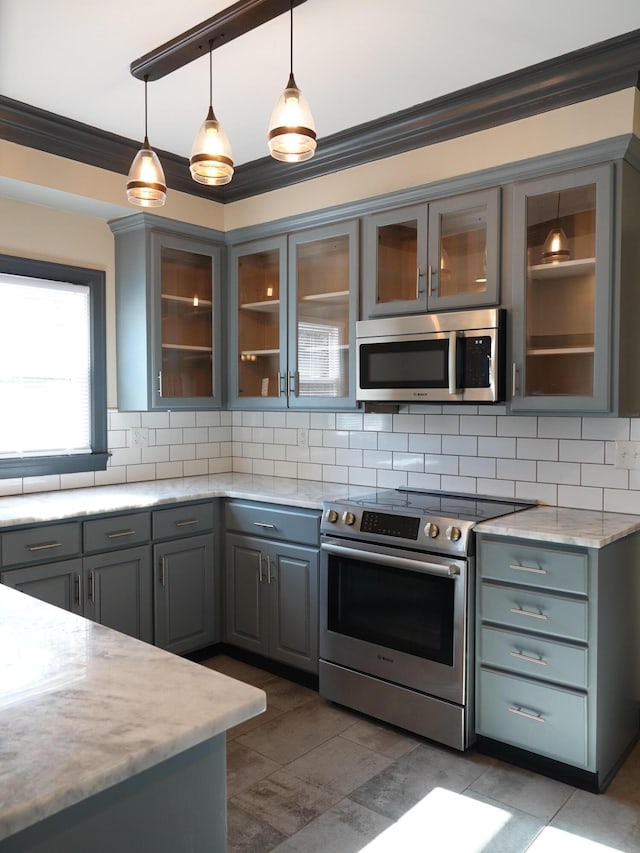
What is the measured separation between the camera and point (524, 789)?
249 cm

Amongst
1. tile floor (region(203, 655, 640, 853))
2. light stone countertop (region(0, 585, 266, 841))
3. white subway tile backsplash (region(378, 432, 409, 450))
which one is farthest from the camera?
white subway tile backsplash (region(378, 432, 409, 450))

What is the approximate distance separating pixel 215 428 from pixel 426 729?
2.32 m

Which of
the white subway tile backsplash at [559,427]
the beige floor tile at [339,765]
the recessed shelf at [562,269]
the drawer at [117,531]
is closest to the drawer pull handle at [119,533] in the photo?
the drawer at [117,531]

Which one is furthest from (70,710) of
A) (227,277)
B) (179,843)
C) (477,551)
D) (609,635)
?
(227,277)

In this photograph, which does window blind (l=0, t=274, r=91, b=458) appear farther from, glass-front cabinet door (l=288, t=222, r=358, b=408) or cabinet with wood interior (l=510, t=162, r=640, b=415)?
cabinet with wood interior (l=510, t=162, r=640, b=415)

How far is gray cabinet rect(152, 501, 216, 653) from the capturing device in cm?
343

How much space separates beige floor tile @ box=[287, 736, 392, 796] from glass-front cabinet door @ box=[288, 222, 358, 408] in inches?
61.8

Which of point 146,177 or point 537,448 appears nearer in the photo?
point 146,177

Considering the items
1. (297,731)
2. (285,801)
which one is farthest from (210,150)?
(297,731)

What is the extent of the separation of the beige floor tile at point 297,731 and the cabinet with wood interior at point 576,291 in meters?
1.57

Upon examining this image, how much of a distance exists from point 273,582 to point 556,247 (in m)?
2.02

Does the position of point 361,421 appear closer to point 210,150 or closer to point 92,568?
point 92,568

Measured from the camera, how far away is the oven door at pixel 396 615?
2730 millimetres

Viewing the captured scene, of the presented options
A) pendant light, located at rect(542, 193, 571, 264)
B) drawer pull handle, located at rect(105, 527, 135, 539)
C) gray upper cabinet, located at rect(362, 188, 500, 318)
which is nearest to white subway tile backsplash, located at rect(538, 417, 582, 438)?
gray upper cabinet, located at rect(362, 188, 500, 318)
